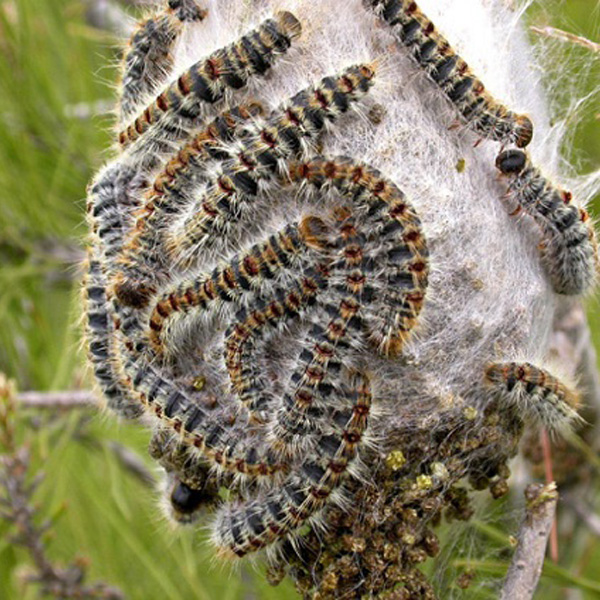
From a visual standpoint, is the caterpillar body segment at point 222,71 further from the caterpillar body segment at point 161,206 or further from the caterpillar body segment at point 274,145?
the caterpillar body segment at point 274,145

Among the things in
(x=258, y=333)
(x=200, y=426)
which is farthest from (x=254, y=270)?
(x=200, y=426)

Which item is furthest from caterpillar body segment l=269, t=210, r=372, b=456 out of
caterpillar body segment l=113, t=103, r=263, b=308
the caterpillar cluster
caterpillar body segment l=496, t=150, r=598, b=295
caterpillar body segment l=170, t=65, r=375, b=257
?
caterpillar body segment l=496, t=150, r=598, b=295

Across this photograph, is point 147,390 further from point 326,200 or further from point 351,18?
point 351,18

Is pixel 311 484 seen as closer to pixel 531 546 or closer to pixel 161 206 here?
pixel 531 546

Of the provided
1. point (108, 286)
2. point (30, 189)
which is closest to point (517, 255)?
point (108, 286)

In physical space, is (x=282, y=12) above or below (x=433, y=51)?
below

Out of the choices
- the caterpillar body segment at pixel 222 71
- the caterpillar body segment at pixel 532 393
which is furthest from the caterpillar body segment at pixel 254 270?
the caterpillar body segment at pixel 532 393
